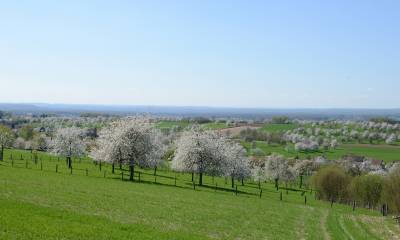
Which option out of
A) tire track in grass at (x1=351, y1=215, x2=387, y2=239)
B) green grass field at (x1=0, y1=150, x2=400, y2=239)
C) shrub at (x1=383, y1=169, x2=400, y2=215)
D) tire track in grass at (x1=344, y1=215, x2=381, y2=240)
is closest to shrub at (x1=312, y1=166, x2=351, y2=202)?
shrub at (x1=383, y1=169, x2=400, y2=215)

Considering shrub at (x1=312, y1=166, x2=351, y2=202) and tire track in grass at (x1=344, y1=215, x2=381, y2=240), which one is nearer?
tire track in grass at (x1=344, y1=215, x2=381, y2=240)

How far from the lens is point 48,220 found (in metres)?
22.1

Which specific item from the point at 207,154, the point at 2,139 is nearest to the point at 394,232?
the point at 207,154

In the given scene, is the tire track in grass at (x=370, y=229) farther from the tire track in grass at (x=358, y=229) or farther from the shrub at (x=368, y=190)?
the shrub at (x=368, y=190)

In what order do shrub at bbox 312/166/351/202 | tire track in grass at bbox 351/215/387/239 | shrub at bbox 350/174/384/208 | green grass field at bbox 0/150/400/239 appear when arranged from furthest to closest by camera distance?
1. shrub at bbox 312/166/351/202
2. shrub at bbox 350/174/384/208
3. tire track in grass at bbox 351/215/387/239
4. green grass field at bbox 0/150/400/239

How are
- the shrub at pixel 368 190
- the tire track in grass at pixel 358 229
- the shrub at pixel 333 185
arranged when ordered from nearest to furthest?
1. the tire track in grass at pixel 358 229
2. the shrub at pixel 368 190
3. the shrub at pixel 333 185

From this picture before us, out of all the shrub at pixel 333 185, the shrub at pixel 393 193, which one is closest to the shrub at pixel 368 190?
the shrub at pixel 333 185

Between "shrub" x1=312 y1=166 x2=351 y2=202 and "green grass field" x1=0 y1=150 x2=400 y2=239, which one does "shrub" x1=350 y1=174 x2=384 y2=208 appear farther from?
→ "green grass field" x1=0 y1=150 x2=400 y2=239

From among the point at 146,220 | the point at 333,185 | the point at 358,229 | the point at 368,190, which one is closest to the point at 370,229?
the point at 358,229

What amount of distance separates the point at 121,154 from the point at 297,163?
314 feet

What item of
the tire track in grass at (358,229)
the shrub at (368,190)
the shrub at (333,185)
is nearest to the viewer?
the tire track in grass at (358,229)

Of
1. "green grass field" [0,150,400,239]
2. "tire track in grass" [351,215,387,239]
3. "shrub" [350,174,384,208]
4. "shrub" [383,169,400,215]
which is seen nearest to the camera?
"green grass field" [0,150,400,239]

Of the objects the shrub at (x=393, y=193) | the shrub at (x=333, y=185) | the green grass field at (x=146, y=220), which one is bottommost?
the shrub at (x=333, y=185)

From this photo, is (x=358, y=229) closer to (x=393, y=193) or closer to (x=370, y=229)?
(x=370, y=229)
